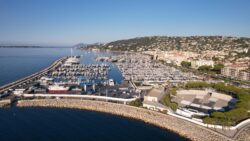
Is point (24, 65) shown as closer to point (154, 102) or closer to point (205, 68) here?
point (205, 68)

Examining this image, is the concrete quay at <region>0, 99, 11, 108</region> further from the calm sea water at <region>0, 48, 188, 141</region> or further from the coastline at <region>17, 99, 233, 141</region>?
the calm sea water at <region>0, 48, 188, 141</region>

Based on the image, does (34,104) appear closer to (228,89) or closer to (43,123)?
(43,123)

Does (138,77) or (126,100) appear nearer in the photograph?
(126,100)

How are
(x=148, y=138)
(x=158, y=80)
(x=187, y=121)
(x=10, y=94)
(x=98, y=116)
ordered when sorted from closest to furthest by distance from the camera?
(x=148, y=138), (x=187, y=121), (x=98, y=116), (x=10, y=94), (x=158, y=80)

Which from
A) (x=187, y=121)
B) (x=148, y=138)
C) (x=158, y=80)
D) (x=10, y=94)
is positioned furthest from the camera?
(x=158, y=80)

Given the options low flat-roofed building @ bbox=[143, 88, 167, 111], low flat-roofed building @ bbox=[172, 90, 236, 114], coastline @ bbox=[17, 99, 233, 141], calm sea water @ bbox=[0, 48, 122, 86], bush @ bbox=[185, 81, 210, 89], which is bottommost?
calm sea water @ bbox=[0, 48, 122, 86]

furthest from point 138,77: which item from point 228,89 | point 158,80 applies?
point 228,89

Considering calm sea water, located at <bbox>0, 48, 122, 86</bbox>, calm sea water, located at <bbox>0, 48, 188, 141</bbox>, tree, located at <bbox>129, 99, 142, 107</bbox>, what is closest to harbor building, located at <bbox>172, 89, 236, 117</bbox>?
tree, located at <bbox>129, 99, 142, 107</bbox>
